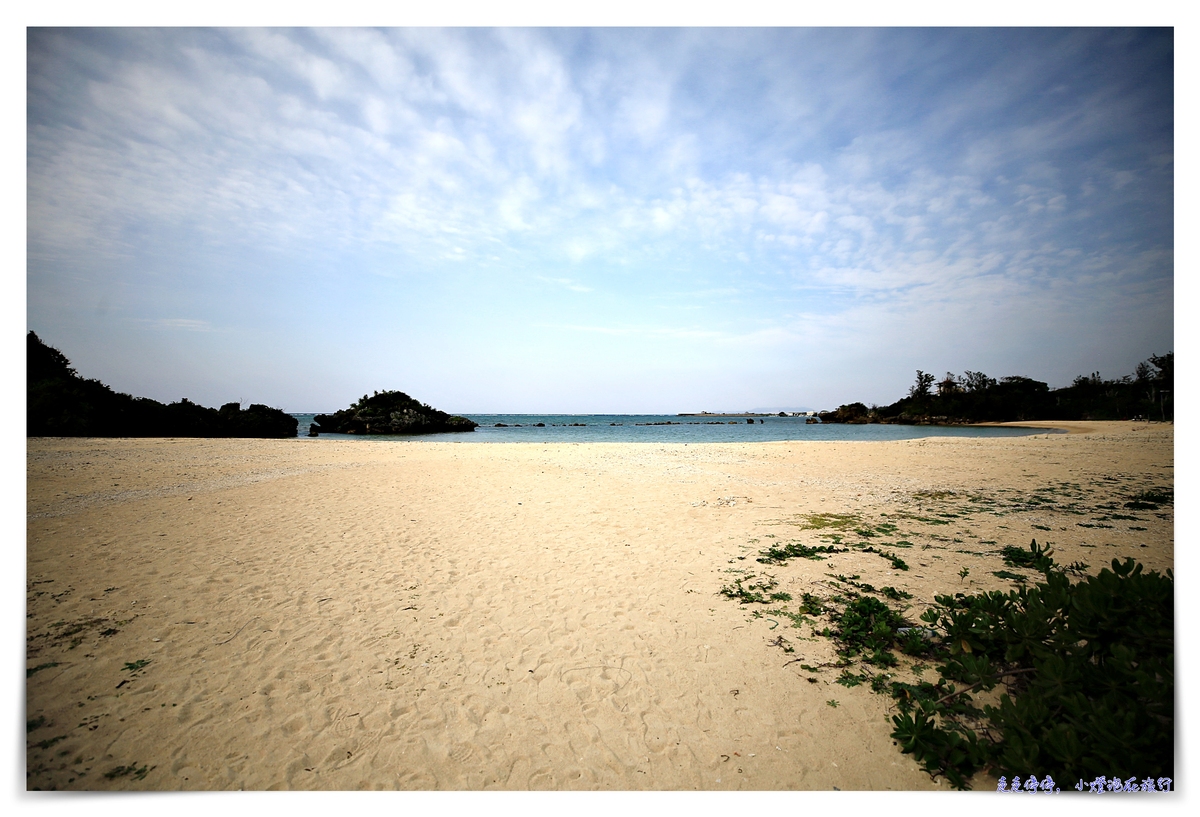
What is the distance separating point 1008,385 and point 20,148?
257ft

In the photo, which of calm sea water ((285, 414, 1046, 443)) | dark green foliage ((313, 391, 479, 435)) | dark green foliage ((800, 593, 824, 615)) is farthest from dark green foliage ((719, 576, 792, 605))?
dark green foliage ((313, 391, 479, 435))

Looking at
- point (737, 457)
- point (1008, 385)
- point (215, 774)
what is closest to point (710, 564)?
point (215, 774)

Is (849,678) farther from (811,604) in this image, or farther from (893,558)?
(893,558)

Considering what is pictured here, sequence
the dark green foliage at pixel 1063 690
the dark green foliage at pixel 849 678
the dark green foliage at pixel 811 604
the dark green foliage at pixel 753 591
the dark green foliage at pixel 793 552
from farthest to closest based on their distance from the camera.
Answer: the dark green foliage at pixel 793 552, the dark green foliage at pixel 753 591, the dark green foliage at pixel 811 604, the dark green foliage at pixel 849 678, the dark green foliage at pixel 1063 690

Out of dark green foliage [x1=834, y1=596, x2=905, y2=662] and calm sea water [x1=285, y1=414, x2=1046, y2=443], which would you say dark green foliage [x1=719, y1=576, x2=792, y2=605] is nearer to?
dark green foliage [x1=834, y1=596, x2=905, y2=662]

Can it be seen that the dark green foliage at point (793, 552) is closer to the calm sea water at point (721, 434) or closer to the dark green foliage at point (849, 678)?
the dark green foliage at point (849, 678)

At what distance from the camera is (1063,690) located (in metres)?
2.30

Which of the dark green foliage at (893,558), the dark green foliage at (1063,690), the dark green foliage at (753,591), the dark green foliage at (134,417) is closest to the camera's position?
the dark green foliage at (1063,690)

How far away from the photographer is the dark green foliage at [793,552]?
5.69 m

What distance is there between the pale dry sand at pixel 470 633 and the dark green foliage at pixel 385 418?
39.4 meters

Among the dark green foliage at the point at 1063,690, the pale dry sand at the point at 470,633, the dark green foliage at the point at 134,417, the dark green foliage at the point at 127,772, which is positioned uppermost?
the dark green foliage at the point at 134,417

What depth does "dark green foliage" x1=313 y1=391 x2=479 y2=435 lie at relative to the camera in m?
47.4

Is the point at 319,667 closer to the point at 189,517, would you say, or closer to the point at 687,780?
the point at 687,780

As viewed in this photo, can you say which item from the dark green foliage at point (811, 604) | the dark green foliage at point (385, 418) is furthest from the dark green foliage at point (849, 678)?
the dark green foliage at point (385, 418)
